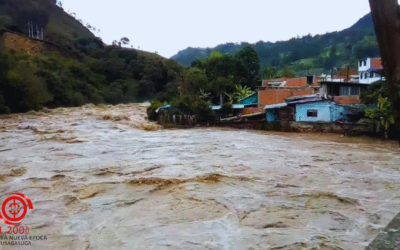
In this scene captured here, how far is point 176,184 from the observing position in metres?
7.85

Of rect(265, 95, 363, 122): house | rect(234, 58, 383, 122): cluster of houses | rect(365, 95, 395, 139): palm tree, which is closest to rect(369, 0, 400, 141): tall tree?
rect(365, 95, 395, 139): palm tree

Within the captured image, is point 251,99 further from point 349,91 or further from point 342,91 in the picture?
point 349,91

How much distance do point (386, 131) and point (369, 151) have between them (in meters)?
3.24

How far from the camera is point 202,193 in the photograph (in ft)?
23.7

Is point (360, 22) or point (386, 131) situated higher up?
point (360, 22)

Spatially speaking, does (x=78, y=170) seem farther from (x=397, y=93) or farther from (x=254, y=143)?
(x=397, y=93)

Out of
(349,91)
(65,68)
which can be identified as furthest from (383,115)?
(65,68)

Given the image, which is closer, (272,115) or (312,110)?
(312,110)

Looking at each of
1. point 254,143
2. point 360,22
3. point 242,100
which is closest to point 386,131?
point 254,143

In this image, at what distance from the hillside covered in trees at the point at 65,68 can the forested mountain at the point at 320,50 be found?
43.0ft

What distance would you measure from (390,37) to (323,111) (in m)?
17.9

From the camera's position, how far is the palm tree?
49.7 ft

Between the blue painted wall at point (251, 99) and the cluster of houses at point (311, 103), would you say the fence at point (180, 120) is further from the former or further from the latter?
the blue painted wall at point (251, 99)

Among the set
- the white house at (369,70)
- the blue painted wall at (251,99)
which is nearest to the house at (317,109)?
the blue painted wall at (251,99)
